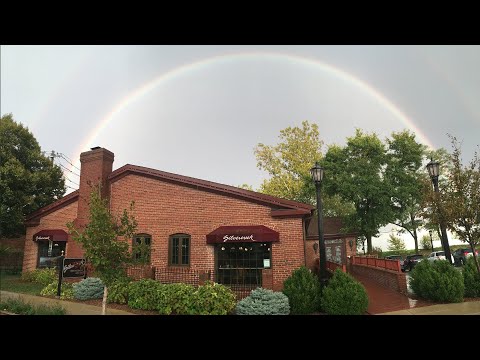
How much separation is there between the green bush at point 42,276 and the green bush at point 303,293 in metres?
12.7

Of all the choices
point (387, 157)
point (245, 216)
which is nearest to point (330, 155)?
point (387, 157)

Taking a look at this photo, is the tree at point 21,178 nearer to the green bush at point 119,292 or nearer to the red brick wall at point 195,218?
the red brick wall at point 195,218

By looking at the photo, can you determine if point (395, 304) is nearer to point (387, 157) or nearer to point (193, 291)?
point (193, 291)

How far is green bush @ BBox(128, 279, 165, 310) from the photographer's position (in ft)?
38.4

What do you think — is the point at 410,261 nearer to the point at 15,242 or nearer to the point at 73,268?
the point at 73,268

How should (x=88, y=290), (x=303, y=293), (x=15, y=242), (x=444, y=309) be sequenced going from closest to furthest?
(x=444, y=309)
(x=303, y=293)
(x=88, y=290)
(x=15, y=242)

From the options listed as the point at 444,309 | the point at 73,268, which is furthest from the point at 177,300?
the point at 444,309

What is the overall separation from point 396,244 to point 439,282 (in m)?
45.5

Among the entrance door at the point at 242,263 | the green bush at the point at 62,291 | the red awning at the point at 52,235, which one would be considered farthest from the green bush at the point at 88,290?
the red awning at the point at 52,235

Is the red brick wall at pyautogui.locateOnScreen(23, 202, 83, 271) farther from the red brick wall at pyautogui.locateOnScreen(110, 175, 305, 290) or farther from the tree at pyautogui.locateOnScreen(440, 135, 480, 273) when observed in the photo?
the tree at pyautogui.locateOnScreen(440, 135, 480, 273)

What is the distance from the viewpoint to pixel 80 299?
13422 mm

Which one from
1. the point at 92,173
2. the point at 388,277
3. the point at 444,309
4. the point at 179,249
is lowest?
the point at 444,309

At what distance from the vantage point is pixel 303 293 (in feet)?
36.0

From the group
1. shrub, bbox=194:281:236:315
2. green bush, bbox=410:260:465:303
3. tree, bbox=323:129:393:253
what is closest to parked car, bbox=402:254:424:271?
tree, bbox=323:129:393:253
